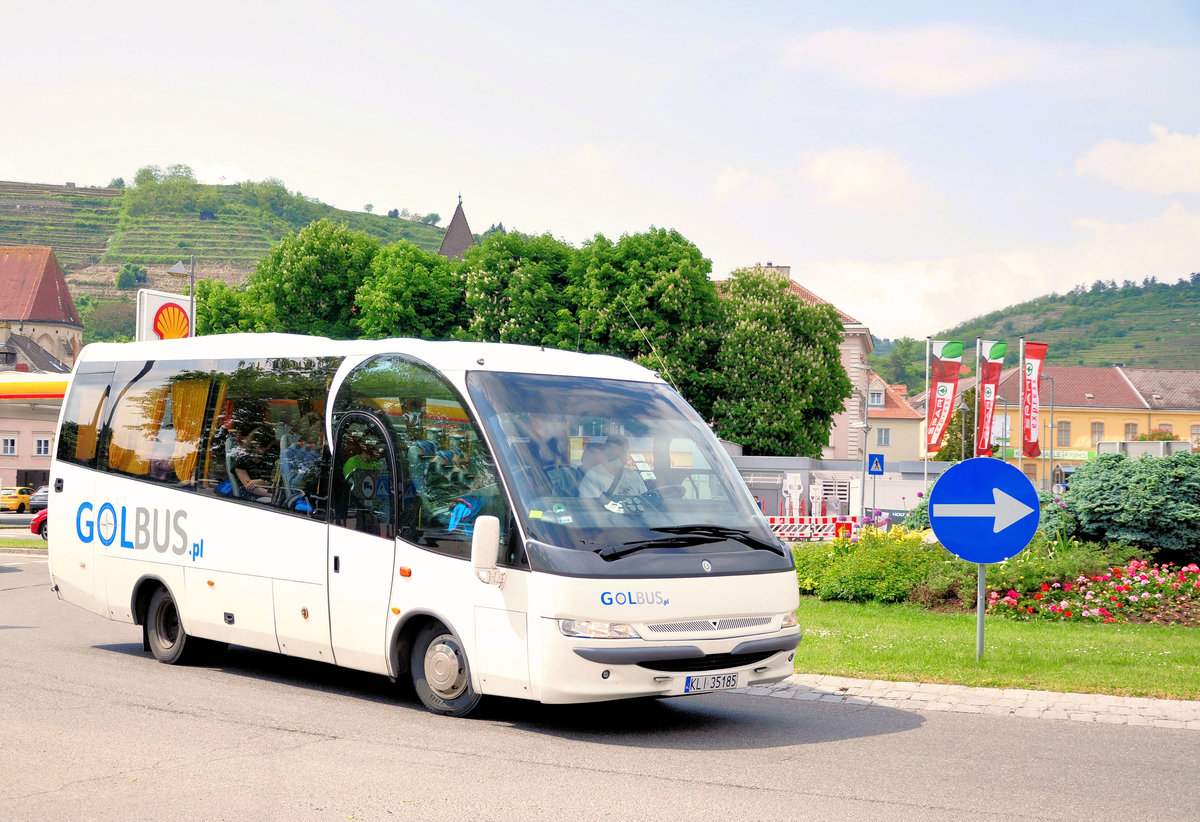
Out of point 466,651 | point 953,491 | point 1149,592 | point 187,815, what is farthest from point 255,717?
point 1149,592

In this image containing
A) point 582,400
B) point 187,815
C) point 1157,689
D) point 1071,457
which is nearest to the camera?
point 187,815

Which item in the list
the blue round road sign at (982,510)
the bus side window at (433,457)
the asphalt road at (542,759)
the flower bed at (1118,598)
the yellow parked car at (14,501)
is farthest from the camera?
the yellow parked car at (14,501)

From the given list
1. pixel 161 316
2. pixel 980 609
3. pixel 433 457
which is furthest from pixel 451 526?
pixel 161 316

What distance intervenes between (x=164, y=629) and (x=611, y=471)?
5.54 meters

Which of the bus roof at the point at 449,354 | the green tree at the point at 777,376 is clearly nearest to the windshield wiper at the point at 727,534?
the bus roof at the point at 449,354

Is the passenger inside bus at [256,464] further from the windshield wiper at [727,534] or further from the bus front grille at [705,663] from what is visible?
the bus front grille at [705,663]

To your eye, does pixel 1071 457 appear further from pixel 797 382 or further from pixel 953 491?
pixel 953 491

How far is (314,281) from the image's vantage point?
60.0m

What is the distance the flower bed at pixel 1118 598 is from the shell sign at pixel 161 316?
17937 millimetres

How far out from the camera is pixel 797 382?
57312 millimetres

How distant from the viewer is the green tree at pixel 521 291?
55656 millimetres

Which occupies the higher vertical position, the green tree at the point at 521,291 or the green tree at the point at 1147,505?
the green tree at the point at 521,291

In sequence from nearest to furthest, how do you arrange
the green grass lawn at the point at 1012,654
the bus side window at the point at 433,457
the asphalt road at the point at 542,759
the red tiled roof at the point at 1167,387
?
the asphalt road at the point at 542,759 → the bus side window at the point at 433,457 → the green grass lawn at the point at 1012,654 → the red tiled roof at the point at 1167,387

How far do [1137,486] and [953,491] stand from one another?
20.9 feet
